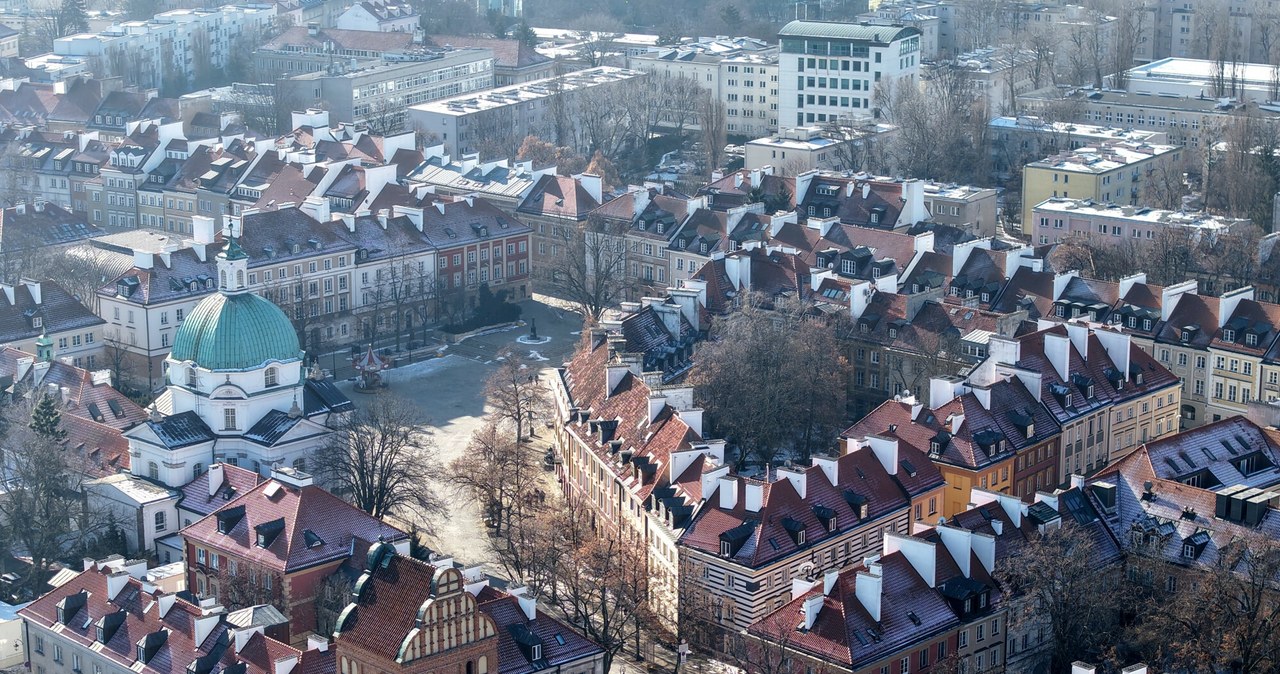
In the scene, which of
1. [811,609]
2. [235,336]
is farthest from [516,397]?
[811,609]

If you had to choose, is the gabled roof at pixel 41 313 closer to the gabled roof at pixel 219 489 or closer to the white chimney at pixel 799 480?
the gabled roof at pixel 219 489

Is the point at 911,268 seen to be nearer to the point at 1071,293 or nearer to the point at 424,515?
the point at 1071,293

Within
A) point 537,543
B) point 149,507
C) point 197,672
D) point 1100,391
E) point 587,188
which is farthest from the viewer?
point 587,188

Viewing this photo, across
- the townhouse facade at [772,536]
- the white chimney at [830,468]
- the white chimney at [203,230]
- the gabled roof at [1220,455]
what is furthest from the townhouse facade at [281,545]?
the white chimney at [203,230]

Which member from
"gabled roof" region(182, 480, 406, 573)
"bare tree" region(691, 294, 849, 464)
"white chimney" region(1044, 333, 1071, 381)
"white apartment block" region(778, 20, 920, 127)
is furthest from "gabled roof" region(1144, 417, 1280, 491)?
"white apartment block" region(778, 20, 920, 127)

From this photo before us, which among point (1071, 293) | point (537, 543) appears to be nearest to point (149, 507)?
point (537, 543)

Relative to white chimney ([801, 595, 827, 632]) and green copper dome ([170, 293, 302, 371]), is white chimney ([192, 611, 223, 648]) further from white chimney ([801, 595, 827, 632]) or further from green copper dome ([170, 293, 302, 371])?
green copper dome ([170, 293, 302, 371])
